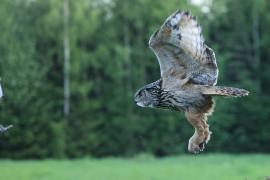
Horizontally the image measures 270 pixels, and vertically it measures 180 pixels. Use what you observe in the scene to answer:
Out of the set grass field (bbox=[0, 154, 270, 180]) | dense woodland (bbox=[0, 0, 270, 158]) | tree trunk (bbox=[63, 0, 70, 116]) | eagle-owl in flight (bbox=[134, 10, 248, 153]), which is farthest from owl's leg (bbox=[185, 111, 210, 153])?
tree trunk (bbox=[63, 0, 70, 116])

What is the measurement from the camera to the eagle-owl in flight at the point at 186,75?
9109mm

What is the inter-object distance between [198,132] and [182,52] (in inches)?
41.2

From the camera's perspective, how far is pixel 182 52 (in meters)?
9.37

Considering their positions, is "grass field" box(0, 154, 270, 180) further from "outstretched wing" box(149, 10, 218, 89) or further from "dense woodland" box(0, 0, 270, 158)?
"dense woodland" box(0, 0, 270, 158)

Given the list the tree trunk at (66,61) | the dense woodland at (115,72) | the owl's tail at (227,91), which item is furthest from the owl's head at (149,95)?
the tree trunk at (66,61)

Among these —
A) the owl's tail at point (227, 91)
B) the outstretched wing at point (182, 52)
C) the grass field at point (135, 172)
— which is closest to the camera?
the outstretched wing at point (182, 52)

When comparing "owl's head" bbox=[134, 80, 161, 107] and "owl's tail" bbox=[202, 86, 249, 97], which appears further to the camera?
"owl's head" bbox=[134, 80, 161, 107]

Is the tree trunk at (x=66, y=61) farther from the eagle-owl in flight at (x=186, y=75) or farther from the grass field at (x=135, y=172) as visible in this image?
the eagle-owl in flight at (x=186, y=75)

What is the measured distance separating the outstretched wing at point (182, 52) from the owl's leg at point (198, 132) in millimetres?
415

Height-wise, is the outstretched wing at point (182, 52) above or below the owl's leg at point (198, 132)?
above

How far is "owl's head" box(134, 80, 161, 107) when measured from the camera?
9.82 m

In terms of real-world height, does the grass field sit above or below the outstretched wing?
below

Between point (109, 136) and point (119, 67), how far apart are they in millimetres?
3004

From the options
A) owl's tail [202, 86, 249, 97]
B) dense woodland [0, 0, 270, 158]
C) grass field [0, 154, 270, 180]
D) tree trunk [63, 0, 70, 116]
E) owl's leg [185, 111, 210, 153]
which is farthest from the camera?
tree trunk [63, 0, 70, 116]
